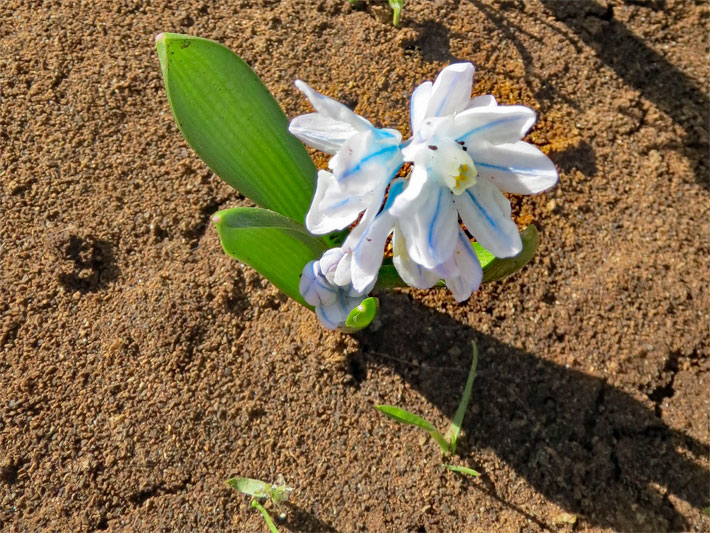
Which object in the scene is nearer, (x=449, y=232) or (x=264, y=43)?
(x=449, y=232)

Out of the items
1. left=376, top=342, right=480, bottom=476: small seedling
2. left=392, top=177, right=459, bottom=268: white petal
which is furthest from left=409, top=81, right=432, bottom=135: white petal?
left=376, top=342, right=480, bottom=476: small seedling

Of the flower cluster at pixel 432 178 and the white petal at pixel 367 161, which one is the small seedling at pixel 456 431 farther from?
the white petal at pixel 367 161

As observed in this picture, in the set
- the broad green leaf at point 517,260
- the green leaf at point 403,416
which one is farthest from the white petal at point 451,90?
the green leaf at point 403,416

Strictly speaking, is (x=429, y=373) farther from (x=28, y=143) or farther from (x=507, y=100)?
(x=28, y=143)

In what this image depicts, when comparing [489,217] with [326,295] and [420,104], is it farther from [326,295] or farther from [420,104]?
[326,295]

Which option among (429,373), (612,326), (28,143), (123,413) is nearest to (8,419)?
(123,413)

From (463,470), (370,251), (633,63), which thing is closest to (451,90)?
(370,251)
